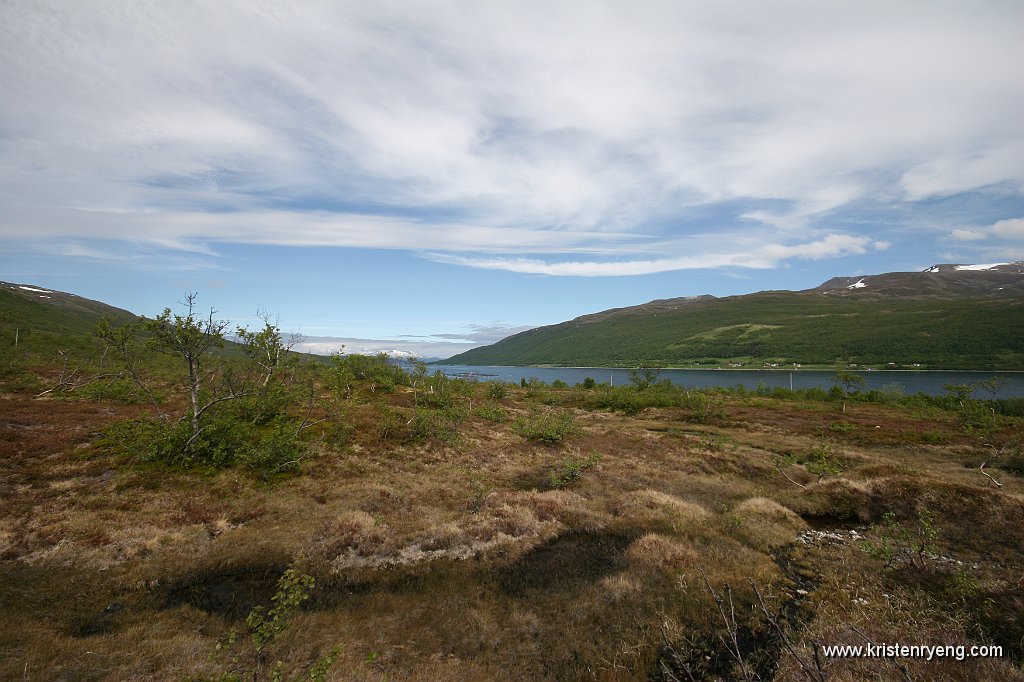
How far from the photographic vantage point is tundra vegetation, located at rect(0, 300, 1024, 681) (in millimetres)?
9594

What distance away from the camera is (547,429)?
34.0m

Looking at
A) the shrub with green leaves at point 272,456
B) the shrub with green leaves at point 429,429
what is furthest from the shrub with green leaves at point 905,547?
the shrub with green leaves at point 272,456

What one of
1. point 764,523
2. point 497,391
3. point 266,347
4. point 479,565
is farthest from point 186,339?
point 497,391

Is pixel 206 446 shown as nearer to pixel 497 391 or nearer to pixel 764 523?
pixel 764 523

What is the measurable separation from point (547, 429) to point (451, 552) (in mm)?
19591

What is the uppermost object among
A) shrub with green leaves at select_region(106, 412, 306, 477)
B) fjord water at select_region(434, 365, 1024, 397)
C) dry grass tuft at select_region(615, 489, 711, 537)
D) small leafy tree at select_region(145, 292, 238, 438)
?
small leafy tree at select_region(145, 292, 238, 438)

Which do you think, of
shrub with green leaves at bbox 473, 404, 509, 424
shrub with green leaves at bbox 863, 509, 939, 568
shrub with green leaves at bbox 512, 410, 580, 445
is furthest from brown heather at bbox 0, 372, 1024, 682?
shrub with green leaves at bbox 473, 404, 509, 424

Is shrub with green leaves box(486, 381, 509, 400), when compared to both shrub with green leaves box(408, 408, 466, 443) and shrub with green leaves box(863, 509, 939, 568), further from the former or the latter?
shrub with green leaves box(863, 509, 939, 568)

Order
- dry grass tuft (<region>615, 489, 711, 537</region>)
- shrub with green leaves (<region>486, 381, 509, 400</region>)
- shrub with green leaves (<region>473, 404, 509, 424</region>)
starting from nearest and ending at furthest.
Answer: dry grass tuft (<region>615, 489, 711, 537</region>), shrub with green leaves (<region>473, 404, 509, 424</region>), shrub with green leaves (<region>486, 381, 509, 400</region>)

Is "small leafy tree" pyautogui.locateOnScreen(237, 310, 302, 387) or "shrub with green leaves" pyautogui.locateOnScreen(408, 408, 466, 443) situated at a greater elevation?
"small leafy tree" pyautogui.locateOnScreen(237, 310, 302, 387)

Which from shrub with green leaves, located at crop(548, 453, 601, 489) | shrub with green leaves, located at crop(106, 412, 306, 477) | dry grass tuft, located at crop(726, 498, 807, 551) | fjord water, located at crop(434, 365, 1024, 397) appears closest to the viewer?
dry grass tuft, located at crop(726, 498, 807, 551)

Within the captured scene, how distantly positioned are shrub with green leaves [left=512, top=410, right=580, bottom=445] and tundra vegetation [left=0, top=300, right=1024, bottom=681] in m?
2.58

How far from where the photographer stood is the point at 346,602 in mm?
11898

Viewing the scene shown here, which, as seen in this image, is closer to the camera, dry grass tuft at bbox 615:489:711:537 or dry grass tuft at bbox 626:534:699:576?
dry grass tuft at bbox 626:534:699:576
